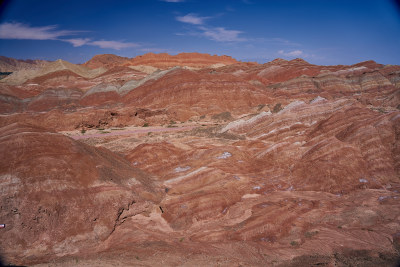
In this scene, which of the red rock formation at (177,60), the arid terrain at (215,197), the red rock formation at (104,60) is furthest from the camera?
the red rock formation at (104,60)

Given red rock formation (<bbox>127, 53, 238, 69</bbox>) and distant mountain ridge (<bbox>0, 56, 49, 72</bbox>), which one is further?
distant mountain ridge (<bbox>0, 56, 49, 72</bbox>)

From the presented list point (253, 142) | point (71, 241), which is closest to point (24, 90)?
point (253, 142)

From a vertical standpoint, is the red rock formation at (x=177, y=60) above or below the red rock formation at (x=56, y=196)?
above

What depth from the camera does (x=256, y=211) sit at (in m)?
9.53

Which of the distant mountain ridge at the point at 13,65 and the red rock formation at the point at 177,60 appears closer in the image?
the red rock formation at the point at 177,60

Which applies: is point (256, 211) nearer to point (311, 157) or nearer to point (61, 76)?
point (311, 157)

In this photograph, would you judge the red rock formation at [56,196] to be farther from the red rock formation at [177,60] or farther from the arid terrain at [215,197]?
the red rock formation at [177,60]

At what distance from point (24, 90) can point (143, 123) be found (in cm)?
2689

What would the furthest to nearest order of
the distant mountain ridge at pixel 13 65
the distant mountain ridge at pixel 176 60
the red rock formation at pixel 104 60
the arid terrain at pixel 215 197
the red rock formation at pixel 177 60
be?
the distant mountain ridge at pixel 13 65 < the red rock formation at pixel 104 60 < the red rock formation at pixel 177 60 < the distant mountain ridge at pixel 176 60 < the arid terrain at pixel 215 197

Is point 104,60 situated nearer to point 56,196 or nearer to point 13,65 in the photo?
point 13,65

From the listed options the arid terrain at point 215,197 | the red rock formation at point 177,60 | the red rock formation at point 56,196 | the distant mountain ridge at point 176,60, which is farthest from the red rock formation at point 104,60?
the red rock formation at point 56,196

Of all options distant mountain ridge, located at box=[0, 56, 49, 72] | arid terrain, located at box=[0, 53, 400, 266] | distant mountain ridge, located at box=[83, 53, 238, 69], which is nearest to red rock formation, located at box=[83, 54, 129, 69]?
distant mountain ridge, located at box=[83, 53, 238, 69]

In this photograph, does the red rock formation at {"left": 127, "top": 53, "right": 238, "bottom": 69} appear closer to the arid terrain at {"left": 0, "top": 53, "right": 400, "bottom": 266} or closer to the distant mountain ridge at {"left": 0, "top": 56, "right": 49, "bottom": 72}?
the distant mountain ridge at {"left": 0, "top": 56, "right": 49, "bottom": 72}

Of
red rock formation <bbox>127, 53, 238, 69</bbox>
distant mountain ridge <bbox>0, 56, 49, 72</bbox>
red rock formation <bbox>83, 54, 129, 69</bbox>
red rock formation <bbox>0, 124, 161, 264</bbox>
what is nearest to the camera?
red rock formation <bbox>0, 124, 161, 264</bbox>
